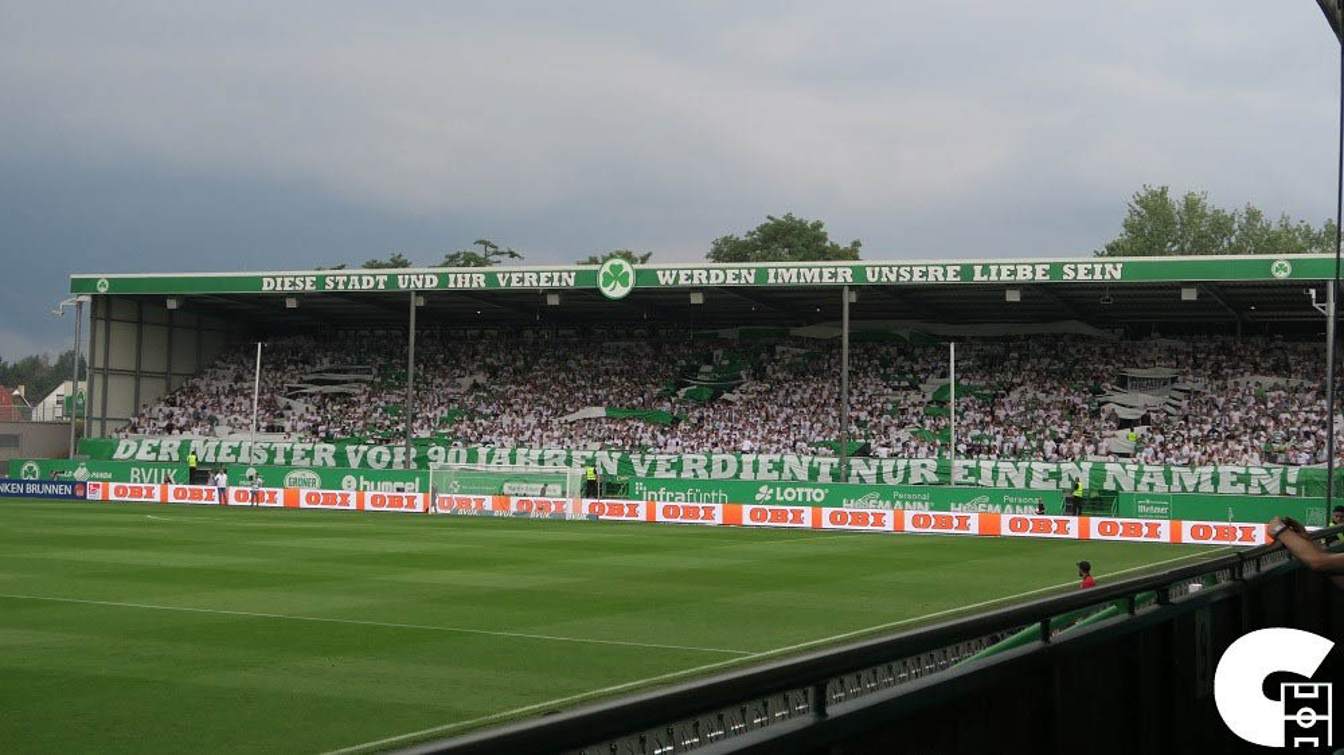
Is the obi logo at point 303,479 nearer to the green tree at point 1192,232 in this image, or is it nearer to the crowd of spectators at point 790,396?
the crowd of spectators at point 790,396

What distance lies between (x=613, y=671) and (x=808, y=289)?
40.3 metres

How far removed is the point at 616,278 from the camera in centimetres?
5134

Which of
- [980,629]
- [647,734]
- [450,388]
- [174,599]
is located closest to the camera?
[647,734]

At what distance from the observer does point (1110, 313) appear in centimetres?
5597

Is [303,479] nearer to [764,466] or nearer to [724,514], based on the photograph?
[724,514]

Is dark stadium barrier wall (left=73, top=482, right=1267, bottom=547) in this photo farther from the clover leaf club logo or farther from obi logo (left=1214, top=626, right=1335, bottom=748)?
obi logo (left=1214, top=626, right=1335, bottom=748)

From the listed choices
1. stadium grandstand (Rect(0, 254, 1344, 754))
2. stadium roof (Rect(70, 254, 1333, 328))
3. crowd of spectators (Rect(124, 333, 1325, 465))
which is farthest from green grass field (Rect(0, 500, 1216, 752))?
crowd of spectators (Rect(124, 333, 1325, 465))

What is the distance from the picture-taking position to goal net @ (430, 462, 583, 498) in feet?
152

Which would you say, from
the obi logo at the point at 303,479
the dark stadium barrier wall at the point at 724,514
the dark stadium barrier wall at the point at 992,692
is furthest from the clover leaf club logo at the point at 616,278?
the dark stadium barrier wall at the point at 992,692

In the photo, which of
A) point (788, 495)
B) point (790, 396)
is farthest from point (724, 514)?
point (790, 396)

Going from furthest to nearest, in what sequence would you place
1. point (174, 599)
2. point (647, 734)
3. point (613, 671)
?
point (174, 599), point (613, 671), point (647, 734)

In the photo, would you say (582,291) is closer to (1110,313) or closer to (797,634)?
(1110,313)

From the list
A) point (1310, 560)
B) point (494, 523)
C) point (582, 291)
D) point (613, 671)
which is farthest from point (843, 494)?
point (1310, 560)

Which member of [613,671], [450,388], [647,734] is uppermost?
[450,388]
